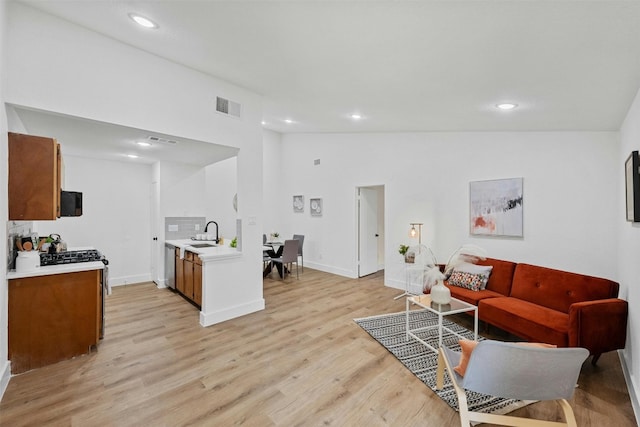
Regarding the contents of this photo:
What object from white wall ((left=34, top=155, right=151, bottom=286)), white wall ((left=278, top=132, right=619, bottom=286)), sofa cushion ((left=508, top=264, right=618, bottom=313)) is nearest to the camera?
sofa cushion ((left=508, top=264, right=618, bottom=313))

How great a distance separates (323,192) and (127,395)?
16.6 ft

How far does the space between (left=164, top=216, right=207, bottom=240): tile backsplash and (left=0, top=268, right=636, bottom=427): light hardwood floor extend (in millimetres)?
1869

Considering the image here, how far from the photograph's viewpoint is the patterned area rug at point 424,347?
2.06 m

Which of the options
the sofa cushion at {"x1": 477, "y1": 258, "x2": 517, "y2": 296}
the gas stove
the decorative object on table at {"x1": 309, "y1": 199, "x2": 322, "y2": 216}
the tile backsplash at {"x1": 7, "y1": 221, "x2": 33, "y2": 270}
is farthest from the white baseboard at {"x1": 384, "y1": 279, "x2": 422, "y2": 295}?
the tile backsplash at {"x1": 7, "y1": 221, "x2": 33, "y2": 270}

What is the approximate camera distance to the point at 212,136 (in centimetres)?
336

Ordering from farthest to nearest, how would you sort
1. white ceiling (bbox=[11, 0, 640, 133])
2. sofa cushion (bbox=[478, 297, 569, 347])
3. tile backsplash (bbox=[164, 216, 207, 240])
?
tile backsplash (bbox=[164, 216, 207, 240]) < sofa cushion (bbox=[478, 297, 569, 347]) < white ceiling (bbox=[11, 0, 640, 133])

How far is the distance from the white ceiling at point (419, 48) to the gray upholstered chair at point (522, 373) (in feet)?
6.05

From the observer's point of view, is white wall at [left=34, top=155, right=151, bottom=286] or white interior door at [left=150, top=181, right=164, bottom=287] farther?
white interior door at [left=150, top=181, right=164, bottom=287]

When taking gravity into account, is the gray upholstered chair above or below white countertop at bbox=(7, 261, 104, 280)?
below

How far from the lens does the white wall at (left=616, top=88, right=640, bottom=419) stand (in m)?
2.10

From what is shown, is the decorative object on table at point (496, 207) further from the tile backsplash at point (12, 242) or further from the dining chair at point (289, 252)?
the tile backsplash at point (12, 242)

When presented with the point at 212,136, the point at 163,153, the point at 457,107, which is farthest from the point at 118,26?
the point at 457,107

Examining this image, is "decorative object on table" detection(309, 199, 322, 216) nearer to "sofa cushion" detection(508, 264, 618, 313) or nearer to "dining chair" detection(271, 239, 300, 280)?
"dining chair" detection(271, 239, 300, 280)

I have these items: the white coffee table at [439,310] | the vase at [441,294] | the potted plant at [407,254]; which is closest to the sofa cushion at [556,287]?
the white coffee table at [439,310]
